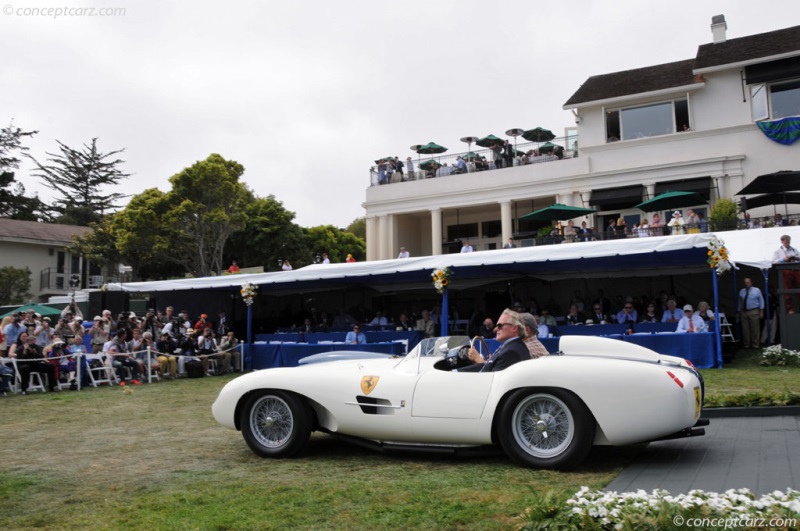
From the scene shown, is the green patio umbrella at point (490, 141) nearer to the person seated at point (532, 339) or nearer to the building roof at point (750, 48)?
the building roof at point (750, 48)

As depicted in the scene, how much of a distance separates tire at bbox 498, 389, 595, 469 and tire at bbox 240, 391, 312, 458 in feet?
6.03

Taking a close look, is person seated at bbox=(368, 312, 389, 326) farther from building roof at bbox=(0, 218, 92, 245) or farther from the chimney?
building roof at bbox=(0, 218, 92, 245)

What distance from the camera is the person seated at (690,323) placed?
13.8 metres

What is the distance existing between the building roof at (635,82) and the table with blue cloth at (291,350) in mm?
17562

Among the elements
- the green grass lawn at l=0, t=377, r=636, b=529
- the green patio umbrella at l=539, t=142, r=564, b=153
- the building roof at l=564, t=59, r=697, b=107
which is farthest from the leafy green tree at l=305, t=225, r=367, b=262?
the green grass lawn at l=0, t=377, r=636, b=529

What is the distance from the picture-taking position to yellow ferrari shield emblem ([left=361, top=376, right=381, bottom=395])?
5773mm

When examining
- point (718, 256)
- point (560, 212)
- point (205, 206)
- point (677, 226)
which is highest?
point (205, 206)

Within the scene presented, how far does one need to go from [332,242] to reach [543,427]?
50608mm

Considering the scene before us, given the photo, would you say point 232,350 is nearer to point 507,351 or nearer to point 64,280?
point 507,351

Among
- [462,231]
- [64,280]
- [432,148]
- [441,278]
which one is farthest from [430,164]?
[64,280]

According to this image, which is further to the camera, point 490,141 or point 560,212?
point 490,141

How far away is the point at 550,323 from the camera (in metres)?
16.5

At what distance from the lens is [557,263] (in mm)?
16609

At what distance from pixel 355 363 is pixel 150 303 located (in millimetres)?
18270
